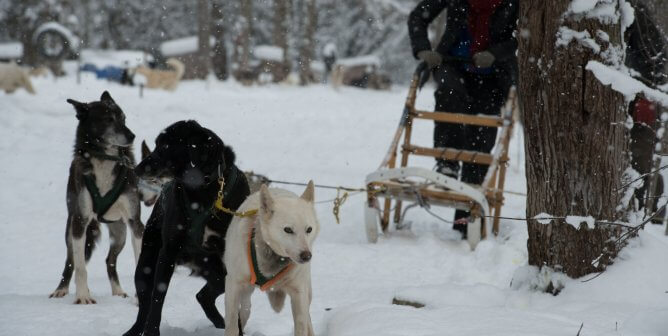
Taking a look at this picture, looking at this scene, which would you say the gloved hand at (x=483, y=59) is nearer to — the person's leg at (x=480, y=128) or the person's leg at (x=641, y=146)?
the person's leg at (x=480, y=128)

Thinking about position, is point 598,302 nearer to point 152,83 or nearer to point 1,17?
point 152,83

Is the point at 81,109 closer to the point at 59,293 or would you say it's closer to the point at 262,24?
the point at 59,293

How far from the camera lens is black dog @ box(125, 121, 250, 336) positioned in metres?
3.46

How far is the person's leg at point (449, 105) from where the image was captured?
6.68 meters

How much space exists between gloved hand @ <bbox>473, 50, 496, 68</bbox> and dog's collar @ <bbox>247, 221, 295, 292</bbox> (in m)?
3.71

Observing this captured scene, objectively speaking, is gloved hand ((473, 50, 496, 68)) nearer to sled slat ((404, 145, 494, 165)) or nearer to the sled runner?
the sled runner

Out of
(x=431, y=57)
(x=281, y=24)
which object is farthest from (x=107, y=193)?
(x=281, y=24)

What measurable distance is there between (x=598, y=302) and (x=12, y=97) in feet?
48.1

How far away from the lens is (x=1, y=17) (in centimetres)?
3819

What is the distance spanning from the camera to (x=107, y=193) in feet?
14.9

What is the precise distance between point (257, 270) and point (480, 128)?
4.44 m

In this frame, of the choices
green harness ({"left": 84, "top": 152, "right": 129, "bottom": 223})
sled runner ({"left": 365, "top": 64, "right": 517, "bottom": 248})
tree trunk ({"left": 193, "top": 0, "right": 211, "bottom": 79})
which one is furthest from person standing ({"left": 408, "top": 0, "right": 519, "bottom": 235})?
tree trunk ({"left": 193, "top": 0, "right": 211, "bottom": 79})

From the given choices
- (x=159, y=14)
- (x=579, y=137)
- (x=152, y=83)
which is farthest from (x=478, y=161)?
(x=159, y=14)

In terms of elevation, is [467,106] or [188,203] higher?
[467,106]
